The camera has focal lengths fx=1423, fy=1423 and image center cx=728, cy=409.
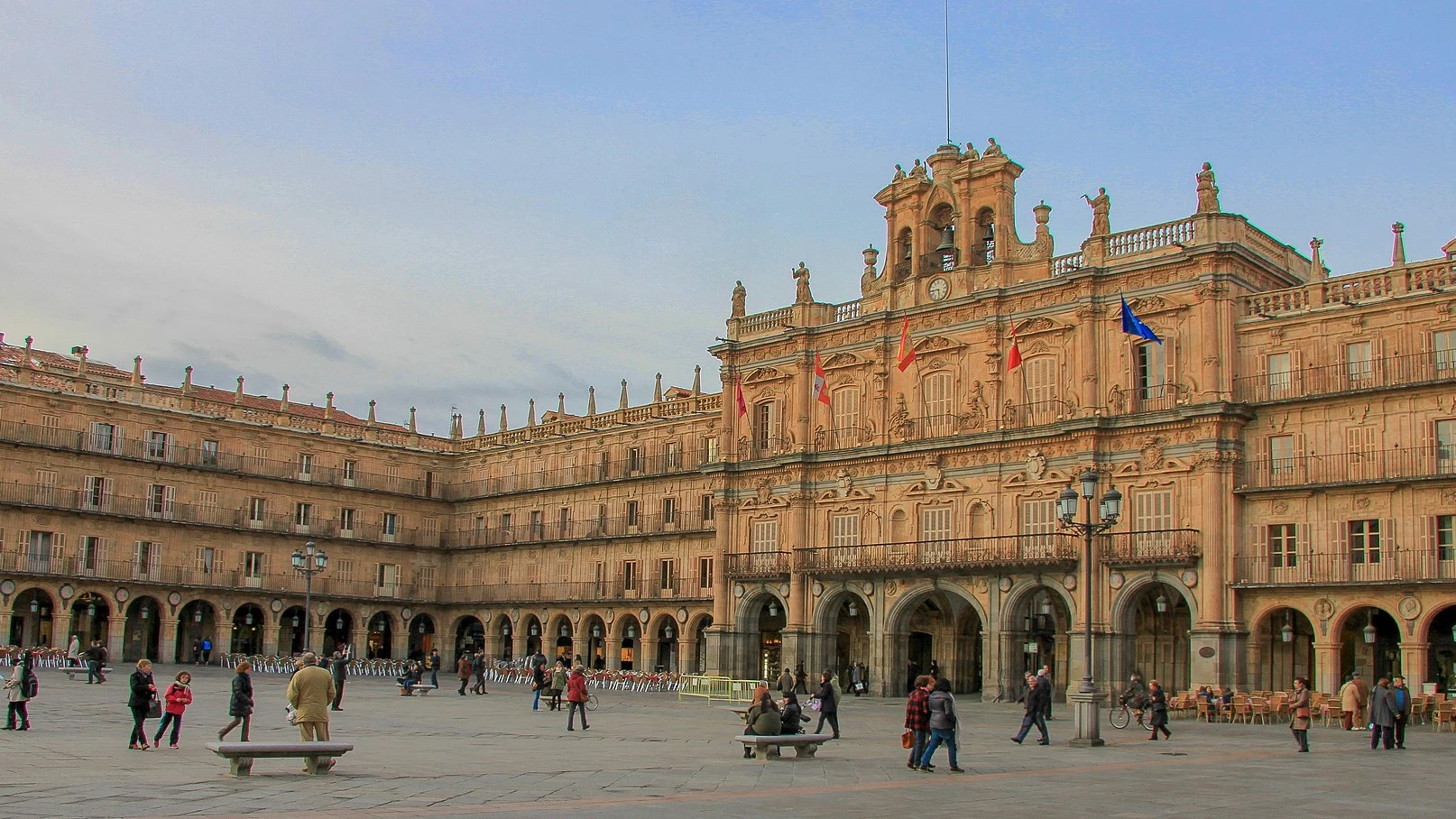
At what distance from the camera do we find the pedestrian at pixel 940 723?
20.1 m

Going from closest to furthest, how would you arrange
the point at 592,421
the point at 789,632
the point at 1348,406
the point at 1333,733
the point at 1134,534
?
the point at 1333,733
the point at 1348,406
the point at 1134,534
the point at 789,632
the point at 592,421

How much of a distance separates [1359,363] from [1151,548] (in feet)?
25.4

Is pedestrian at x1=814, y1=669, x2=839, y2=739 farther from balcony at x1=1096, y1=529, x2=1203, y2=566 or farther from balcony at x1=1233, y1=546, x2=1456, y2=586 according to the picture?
balcony at x1=1233, y1=546, x2=1456, y2=586

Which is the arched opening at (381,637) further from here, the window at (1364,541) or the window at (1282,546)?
the window at (1364,541)

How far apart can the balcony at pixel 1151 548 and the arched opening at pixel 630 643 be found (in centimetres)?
2788

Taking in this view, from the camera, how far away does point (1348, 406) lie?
39500mm

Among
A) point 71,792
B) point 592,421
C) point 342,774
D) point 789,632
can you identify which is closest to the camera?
point 71,792

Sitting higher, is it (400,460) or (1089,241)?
(1089,241)

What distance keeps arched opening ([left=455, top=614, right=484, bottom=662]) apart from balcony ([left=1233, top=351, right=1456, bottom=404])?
43307 mm

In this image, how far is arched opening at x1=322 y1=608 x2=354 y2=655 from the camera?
70125 millimetres

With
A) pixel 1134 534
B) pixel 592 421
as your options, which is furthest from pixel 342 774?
pixel 592 421

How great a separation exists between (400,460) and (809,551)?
29607mm

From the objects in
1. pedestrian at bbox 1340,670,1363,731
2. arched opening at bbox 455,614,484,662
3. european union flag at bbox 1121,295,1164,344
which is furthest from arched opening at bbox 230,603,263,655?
pedestrian at bbox 1340,670,1363,731

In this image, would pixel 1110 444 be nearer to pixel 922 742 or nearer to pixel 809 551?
pixel 809 551
